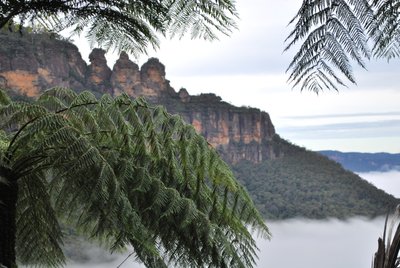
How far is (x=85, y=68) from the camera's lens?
3634 cm

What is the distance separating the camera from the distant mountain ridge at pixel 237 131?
3077cm

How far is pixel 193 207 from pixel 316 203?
103ft

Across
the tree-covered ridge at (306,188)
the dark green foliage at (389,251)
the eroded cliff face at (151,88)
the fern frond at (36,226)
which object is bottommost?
the tree-covered ridge at (306,188)

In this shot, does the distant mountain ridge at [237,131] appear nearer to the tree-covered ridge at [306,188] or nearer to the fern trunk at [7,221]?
the tree-covered ridge at [306,188]

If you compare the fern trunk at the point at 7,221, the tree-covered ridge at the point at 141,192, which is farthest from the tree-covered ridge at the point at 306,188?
the fern trunk at the point at 7,221

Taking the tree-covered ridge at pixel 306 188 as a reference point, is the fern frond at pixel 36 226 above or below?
above

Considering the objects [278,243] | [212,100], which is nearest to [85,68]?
[212,100]

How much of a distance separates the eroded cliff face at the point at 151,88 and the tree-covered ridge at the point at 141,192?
29480 millimetres

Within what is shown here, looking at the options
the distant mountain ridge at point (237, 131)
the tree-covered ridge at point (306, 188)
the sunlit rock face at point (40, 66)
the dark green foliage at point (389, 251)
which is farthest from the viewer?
the tree-covered ridge at point (306, 188)

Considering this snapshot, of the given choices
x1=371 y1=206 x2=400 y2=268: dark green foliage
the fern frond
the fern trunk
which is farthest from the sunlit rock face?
x1=371 y1=206 x2=400 y2=268: dark green foliage

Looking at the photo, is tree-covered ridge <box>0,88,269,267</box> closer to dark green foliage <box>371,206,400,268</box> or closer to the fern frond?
the fern frond

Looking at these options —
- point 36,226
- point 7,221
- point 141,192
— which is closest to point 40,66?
→ point 36,226

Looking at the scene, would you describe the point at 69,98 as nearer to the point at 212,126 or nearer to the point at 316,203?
the point at 316,203

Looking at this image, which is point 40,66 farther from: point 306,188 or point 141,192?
point 141,192
